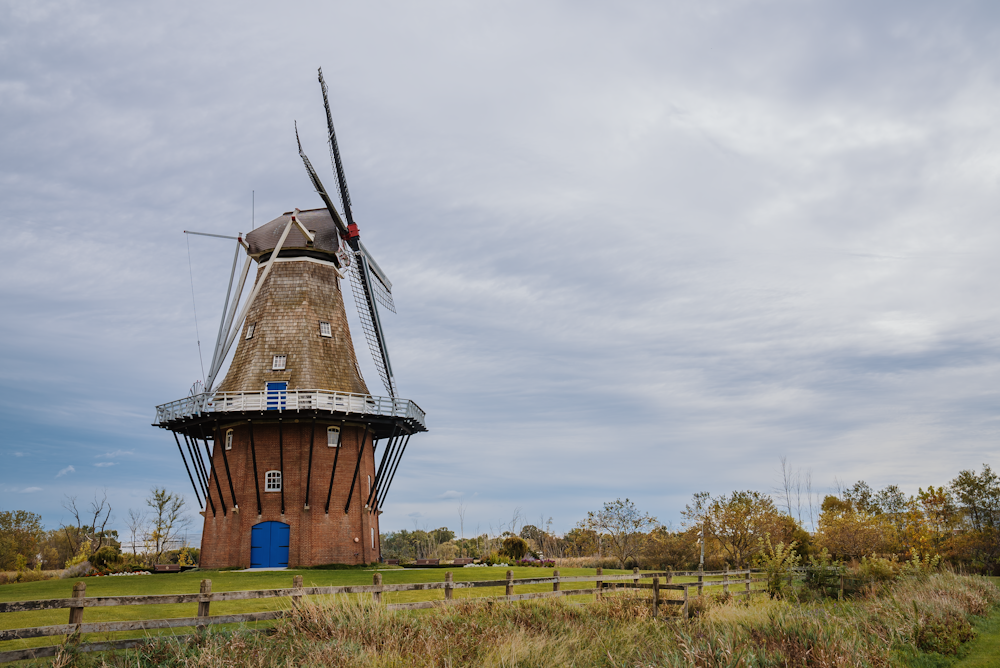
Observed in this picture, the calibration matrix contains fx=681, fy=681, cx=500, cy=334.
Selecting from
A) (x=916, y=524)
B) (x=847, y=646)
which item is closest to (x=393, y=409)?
(x=847, y=646)

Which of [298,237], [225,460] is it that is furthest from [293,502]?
[298,237]

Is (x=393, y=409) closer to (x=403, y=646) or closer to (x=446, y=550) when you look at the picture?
(x=403, y=646)

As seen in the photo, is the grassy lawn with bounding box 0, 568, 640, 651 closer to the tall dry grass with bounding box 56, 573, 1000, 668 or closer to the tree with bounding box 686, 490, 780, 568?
the tall dry grass with bounding box 56, 573, 1000, 668

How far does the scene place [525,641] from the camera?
10039 millimetres

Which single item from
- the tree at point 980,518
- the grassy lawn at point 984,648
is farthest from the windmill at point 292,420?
the tree at point 980,518

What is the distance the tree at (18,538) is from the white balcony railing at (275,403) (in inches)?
990

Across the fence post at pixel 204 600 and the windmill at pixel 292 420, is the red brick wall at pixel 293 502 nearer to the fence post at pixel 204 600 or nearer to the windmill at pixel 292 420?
the windmill at pixel 292 420

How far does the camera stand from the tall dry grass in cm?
832

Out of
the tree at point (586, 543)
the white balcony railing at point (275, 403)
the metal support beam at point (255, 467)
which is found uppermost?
the white balcony railing at point (275, 403)

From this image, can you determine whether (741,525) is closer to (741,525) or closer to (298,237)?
(741,525)

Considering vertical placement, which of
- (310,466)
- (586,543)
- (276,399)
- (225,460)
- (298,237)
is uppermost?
(298,237)

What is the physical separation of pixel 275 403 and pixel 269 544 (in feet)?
17.5

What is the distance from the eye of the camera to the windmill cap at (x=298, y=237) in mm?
30016

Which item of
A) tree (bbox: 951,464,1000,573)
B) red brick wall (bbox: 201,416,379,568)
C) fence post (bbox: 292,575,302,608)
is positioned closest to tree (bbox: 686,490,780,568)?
tree (bbox: 951,464,1000,573)
